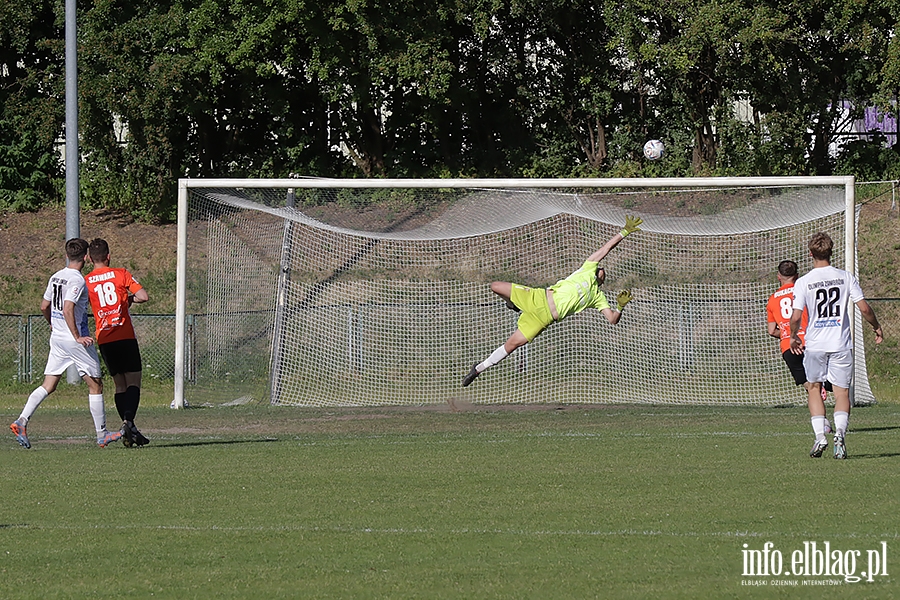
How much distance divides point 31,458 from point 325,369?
25.0 ft

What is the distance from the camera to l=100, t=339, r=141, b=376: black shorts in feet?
40.4

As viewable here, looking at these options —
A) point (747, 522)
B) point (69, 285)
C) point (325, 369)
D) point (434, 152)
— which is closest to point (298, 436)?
point (69, 285)

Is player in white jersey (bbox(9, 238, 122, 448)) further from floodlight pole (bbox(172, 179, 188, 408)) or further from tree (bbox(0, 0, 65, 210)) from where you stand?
tree (bbox(0, 0, 65, 210))

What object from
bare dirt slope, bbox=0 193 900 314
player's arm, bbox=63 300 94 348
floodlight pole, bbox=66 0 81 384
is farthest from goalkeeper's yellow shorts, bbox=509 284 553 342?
bare dirt slope, bbox=0 193 900 314

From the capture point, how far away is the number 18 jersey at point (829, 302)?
10.5 m

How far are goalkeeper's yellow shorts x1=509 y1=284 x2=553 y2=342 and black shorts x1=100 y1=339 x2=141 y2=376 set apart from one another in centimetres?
457

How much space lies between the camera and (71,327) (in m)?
11.6

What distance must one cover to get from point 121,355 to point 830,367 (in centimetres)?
672

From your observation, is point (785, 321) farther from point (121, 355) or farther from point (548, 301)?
point (121, 355)

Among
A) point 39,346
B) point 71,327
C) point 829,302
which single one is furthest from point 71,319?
point 39,346

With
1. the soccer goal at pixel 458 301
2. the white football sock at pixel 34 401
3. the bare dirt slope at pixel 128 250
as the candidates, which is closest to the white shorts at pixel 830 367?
the white football sock at pixel 34 401

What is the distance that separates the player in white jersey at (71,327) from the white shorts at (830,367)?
6.52m

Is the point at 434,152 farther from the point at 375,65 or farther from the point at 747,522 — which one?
the point at 747,522

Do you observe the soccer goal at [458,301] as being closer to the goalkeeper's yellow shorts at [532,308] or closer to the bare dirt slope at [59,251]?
the goalkeeper's yellow shorts at [532,308]
